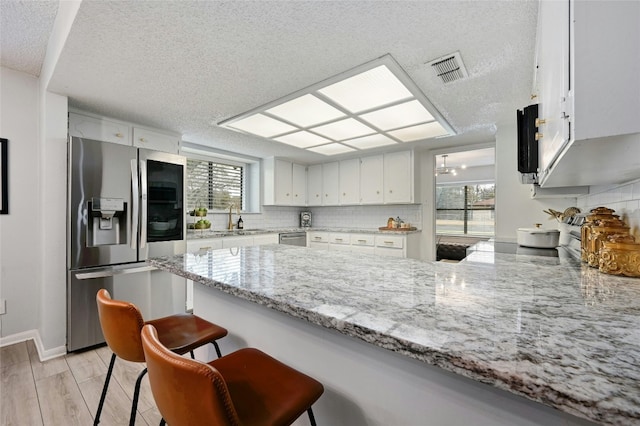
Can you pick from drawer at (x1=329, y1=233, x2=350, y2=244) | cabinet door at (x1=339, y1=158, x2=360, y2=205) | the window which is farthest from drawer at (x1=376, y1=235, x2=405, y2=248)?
the window

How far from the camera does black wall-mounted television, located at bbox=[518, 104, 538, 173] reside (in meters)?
1.55

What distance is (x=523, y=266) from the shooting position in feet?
4.56

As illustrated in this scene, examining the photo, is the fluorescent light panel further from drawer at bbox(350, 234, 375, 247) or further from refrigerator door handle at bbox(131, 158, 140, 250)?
drawer at bbox(350, 234, 375, 247)

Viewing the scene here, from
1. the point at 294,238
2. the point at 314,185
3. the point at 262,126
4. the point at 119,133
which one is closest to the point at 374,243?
the point at 294,238

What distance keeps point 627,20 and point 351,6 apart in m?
1.10

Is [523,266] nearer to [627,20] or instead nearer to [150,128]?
[627,20]

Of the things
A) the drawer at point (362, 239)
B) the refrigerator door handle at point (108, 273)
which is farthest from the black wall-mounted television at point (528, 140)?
the refrigerator door handle at point (108, 273)

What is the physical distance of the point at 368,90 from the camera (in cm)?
223

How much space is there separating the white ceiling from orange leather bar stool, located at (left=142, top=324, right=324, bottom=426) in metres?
1.57

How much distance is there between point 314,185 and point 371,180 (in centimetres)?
128

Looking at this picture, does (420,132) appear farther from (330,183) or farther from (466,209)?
(466,209)

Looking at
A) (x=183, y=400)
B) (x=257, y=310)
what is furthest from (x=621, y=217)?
(x=183, y=400)

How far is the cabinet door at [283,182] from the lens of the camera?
4.98m

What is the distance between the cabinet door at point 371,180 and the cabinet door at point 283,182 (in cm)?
135
